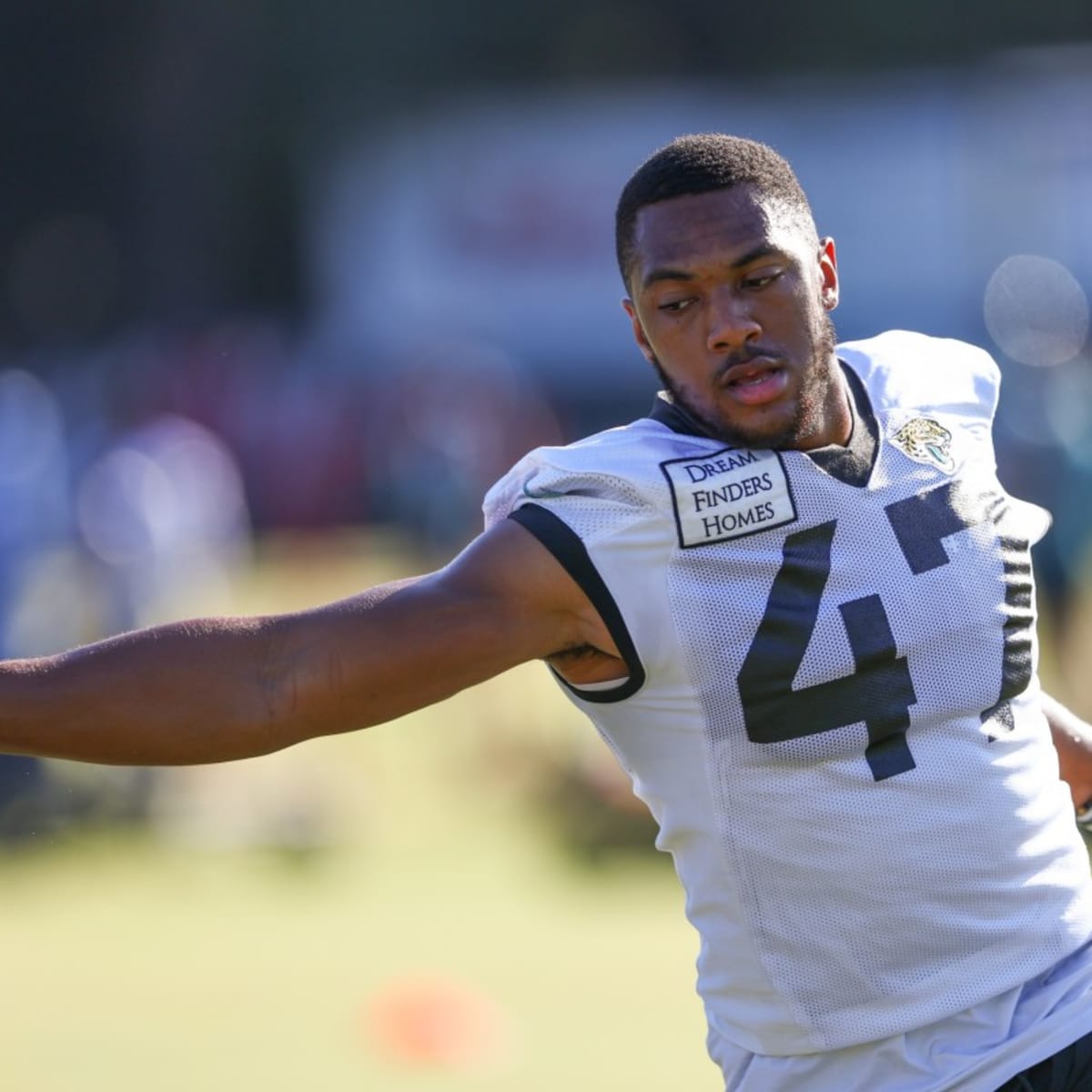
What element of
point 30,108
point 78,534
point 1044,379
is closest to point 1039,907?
point 78,534

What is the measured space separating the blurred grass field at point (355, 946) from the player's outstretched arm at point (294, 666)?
3.57m

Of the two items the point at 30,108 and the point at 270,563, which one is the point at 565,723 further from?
the point at 30,108

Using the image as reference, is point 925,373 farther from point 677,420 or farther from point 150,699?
point 150,699

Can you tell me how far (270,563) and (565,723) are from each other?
29.5ft

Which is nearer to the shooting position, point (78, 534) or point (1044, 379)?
point (78, 534)

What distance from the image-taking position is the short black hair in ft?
10.3

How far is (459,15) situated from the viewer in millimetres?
32125

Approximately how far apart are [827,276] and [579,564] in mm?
819

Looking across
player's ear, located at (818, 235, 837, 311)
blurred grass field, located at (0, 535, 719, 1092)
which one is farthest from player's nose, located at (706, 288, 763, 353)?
blurred grass field, located at (0, 535, 719, 1092)

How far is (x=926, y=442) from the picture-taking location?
3.29 metres

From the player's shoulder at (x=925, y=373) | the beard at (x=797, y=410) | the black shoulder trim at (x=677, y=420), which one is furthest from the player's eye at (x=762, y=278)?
the player's shoulder at (x=925, y=373)

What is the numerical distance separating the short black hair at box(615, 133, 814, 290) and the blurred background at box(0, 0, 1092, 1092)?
3591 mm

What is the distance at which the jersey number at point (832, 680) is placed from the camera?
297cm

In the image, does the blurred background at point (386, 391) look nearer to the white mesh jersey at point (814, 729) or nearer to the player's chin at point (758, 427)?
the white mesh jersey at point (814, 729)
